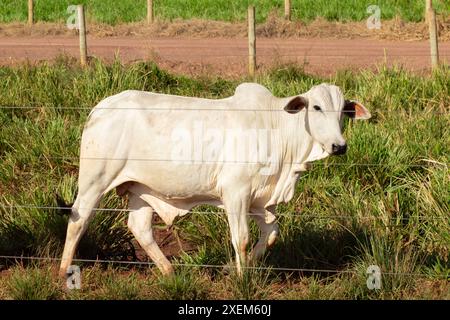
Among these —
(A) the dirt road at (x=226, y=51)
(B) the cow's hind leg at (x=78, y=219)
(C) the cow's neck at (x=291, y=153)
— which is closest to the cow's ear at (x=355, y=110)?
(C) the cow's neck at (x=291, y=153)

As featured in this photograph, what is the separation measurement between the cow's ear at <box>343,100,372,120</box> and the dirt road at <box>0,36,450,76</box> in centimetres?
861

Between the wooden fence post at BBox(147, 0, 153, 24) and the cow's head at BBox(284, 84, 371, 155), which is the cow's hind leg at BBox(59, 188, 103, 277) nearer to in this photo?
the cow's head at BBox(284, 84, 371, 155)

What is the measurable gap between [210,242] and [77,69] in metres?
6.15

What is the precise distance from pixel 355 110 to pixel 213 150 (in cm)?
111

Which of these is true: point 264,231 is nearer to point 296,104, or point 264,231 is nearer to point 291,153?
point 291,153

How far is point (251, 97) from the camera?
28.6ft

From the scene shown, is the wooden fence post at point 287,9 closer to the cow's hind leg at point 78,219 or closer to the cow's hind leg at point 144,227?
the cow's hind leg at point 144,227

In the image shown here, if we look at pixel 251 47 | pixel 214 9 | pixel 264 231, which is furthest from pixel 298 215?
pixel 214 9

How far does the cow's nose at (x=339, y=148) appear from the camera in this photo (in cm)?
816

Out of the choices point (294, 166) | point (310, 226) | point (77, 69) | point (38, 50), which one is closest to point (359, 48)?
point (38, 50)

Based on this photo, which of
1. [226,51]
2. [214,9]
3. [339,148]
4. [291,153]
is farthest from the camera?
[214,9]

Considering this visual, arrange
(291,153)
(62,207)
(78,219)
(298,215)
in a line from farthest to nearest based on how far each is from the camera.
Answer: (298,215) < (62,207) < (78,219) < (291,153)
